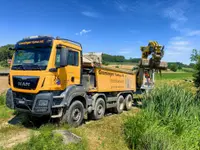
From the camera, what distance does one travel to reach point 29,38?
712cm

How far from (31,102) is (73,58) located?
7.40 feet

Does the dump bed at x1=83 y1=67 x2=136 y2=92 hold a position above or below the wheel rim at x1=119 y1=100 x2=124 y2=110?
above

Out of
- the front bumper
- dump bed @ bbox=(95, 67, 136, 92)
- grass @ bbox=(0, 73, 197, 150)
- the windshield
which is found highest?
the windshield

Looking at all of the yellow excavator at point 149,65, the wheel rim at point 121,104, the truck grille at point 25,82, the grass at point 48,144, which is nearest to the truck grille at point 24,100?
the truck grille at point 25,82

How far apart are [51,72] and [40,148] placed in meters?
2.51

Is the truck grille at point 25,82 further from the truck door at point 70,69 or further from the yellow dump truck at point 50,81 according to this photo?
the truck door at point 70,69

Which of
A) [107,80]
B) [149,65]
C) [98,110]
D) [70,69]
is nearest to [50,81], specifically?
[70,69]

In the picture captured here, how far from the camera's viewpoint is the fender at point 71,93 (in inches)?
258

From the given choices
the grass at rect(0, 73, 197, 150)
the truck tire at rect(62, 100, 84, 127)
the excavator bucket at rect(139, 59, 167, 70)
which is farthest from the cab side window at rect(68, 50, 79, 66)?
the excavator bucket at rect(139, 59, 167, 70)

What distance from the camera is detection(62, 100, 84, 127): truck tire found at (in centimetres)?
675

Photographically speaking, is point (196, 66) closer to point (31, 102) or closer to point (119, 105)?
point (119, 105)

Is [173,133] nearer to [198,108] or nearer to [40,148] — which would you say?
[198,108]

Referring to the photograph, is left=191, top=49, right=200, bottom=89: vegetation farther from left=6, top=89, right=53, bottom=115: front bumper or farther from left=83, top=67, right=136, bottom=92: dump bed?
left=6, top=89, right=53, bottom=115: front bumper

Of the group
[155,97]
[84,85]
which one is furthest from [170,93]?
[84,85]
